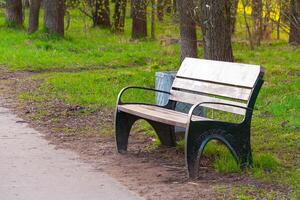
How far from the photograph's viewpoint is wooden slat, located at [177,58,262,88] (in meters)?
6.28

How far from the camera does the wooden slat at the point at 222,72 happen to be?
20.6ft

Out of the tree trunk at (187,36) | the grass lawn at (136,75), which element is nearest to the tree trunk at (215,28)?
the grass lawn at (136,75)

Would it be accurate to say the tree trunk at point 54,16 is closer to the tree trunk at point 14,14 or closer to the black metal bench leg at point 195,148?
the tree trunk at point 14,14

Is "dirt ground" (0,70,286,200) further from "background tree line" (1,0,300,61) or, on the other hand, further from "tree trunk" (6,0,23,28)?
"tree trunk" (6,0,23,28)

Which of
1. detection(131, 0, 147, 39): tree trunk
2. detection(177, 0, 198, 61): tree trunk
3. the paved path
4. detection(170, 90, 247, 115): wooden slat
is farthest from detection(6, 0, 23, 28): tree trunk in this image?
detection(170, 90, 247, 115): wooden slat

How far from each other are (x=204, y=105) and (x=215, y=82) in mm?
270

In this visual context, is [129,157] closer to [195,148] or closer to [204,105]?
[204,105]

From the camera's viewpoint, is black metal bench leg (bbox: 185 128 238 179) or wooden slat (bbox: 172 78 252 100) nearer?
black metal bench leg (bbox: 185 128 238 179)

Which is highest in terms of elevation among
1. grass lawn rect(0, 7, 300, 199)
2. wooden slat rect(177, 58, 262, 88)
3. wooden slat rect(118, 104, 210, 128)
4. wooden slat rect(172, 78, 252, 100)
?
wooden slat rect(177, 58, 262, 88)

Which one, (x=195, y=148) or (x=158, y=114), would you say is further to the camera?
(x=158, y=114)

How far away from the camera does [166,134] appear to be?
23.8 feet

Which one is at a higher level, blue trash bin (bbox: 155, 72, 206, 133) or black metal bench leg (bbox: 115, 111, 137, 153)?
blue trash bin (bbox: 155, 72, 206, 133)

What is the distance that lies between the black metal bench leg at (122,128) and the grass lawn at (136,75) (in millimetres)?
915

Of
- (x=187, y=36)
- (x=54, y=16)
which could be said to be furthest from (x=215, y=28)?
(x=54, y=16)
